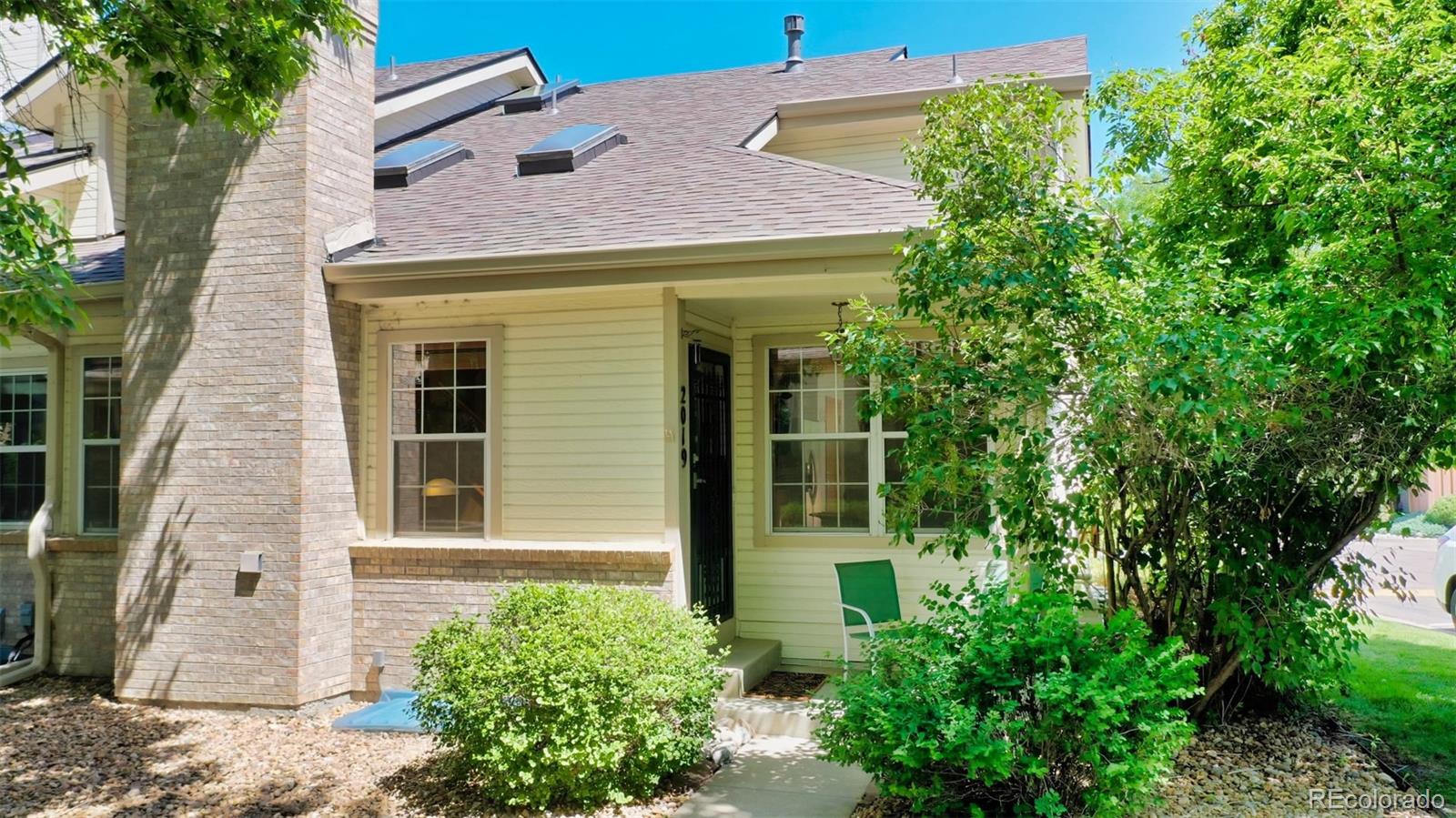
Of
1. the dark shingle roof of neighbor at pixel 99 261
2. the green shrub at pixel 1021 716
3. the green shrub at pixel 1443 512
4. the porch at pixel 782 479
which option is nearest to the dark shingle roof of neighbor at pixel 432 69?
the dark shingle roof of neighbor at pixel 99 261

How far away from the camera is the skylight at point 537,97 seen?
11.6m

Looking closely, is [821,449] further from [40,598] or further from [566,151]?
[40,598]

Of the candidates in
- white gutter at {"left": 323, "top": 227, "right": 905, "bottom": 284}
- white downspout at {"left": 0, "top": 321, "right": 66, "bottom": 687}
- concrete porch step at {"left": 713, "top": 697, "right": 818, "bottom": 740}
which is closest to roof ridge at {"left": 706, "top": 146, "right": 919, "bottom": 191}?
white gutter at {"left": 323, "top": 227, "right": 905, "bottom": 284}

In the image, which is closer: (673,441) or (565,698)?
(565,698)

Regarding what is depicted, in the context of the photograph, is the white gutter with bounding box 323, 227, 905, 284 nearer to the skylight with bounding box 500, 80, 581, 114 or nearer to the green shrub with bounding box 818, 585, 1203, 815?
the green shrub with bounding box 818, 585, 1203, 815

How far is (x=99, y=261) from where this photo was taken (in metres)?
8.95

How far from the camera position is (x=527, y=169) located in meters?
8.83

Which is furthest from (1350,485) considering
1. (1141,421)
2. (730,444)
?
(730,444)

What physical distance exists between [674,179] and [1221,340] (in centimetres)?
496

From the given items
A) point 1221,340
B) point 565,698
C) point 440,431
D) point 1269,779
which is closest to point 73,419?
point 440,431

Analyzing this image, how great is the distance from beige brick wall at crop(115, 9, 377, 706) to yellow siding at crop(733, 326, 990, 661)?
10.5 ft

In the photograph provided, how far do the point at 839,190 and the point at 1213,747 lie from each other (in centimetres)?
445

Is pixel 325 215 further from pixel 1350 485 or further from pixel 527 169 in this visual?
pixel 1350 485

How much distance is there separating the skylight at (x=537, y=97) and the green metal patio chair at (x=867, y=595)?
24.6 ft
